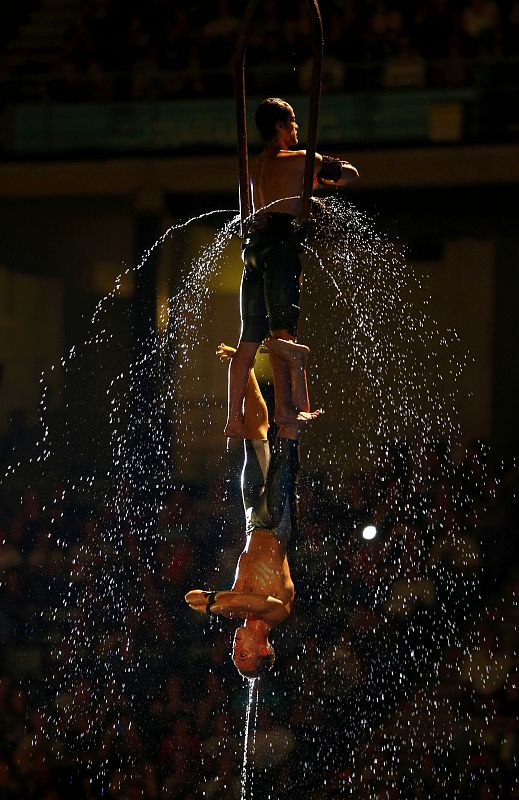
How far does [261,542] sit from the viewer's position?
17.8ft

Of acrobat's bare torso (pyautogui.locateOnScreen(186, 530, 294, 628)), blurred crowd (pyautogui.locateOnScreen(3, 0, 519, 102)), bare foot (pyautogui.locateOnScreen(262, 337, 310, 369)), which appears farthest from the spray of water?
acrobat's bare torso (pyautogui.locateOnScreen(186, 530, 294, 628))

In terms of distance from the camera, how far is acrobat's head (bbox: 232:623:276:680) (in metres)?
5.46

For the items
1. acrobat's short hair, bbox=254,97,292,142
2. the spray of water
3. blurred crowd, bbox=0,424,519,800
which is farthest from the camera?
the spray of water

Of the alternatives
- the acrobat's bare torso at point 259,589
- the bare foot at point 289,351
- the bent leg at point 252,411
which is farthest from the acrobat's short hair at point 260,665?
the bare foot at point 289,351

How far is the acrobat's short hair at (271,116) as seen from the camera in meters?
5.45

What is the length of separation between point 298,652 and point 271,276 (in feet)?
12.8

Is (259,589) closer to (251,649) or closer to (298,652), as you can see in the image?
(251,649)

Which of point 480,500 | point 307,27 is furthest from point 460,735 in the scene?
point 307,27

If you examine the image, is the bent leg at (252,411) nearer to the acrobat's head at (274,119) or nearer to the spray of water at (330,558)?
the acrobat's head at (274,119)

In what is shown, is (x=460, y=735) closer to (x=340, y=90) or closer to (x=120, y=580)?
(x=120, y=580)

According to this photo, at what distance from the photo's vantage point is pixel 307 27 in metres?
11.2

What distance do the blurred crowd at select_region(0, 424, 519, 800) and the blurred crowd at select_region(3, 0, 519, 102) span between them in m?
3.06

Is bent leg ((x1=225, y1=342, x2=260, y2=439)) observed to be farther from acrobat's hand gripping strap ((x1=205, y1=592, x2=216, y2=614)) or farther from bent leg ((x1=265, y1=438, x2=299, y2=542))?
acrobat's hand gripping strap ((x1=205, y1=592, x2=216, y2=614))

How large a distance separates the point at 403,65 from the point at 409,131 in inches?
18.6
